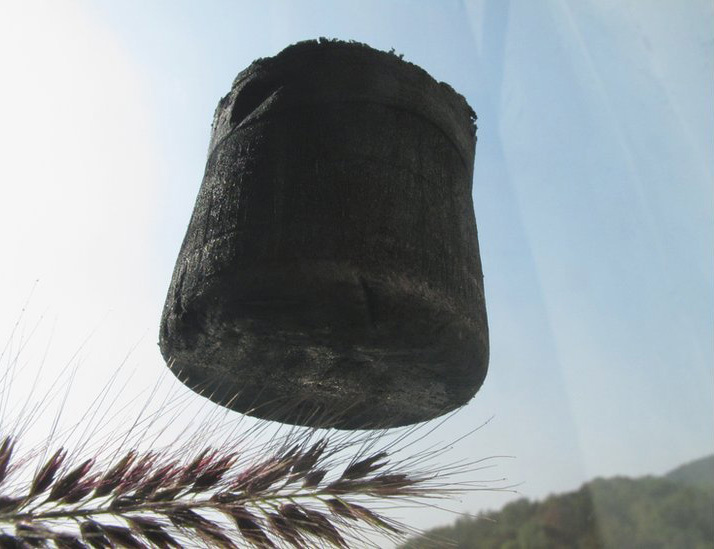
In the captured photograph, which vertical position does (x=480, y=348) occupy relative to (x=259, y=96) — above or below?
below

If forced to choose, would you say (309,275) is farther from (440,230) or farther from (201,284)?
(440,230)

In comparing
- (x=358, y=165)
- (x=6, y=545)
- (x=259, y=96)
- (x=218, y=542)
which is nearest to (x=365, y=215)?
(x=358, y=165)

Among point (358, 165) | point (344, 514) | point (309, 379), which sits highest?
point (358, 165)

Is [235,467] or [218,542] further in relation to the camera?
[235,467]

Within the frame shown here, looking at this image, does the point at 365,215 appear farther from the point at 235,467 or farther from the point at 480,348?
the point at 235,467

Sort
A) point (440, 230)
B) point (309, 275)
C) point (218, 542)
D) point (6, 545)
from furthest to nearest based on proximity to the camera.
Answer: point (440, 230), point (309, 275), point (218, 542), point (6, 545)

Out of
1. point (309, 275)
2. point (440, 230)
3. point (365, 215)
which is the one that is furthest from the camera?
point (440, 230)

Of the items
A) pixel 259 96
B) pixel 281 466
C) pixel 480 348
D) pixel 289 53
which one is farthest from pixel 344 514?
pixel 289 53
